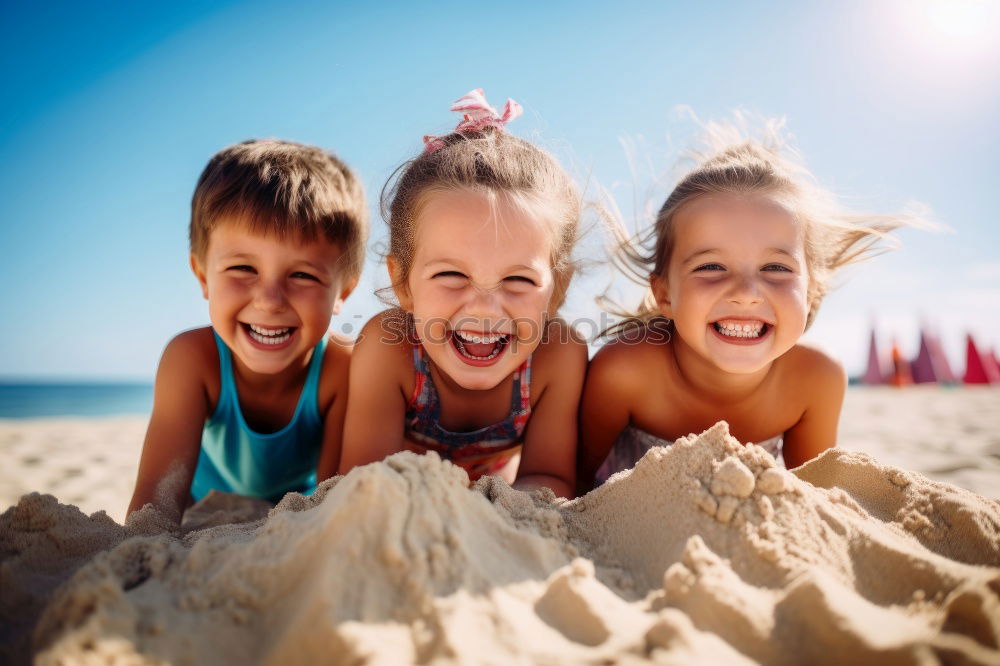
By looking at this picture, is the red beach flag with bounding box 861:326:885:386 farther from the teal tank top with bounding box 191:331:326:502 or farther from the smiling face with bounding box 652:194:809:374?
the teal tank top with bounding box 191:331:326:502

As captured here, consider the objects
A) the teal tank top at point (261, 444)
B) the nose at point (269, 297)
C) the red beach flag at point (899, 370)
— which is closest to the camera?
the nose at point (269, 297)

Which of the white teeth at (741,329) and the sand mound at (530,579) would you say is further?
the white teeth at (741,329)

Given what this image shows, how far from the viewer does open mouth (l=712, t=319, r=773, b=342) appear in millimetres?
2346

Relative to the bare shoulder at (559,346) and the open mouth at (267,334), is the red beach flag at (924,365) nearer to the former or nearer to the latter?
the bare shoulder at (559,346)

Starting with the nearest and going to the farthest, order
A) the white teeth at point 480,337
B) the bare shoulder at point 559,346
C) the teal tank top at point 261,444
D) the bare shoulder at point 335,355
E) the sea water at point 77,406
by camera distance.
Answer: the white teeth at point 480,337, the bare shoulder at point 559,346, the teal tank top at point 261,444, the bare shoulder at point 335,355, the sea water at point 77,406

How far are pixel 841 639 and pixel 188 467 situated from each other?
7.87ft

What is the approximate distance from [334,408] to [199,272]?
91 cm

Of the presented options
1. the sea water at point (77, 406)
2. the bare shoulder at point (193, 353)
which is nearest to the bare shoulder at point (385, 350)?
the bare shoulder at point (193, 353)

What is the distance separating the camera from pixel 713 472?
138 centimetres

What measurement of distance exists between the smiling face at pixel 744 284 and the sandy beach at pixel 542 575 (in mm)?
789

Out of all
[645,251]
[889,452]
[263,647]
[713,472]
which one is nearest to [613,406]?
[645,251]

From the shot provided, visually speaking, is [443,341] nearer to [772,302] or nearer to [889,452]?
[772,302]

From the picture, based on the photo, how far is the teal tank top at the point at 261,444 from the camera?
2.70 metres

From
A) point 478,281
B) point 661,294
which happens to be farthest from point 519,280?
point 661,294
